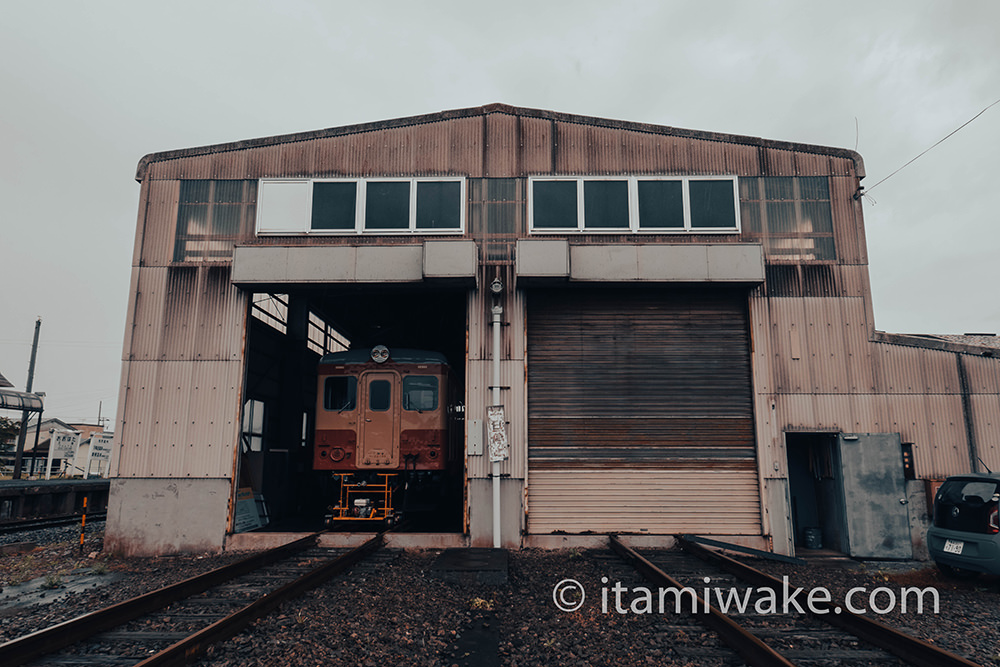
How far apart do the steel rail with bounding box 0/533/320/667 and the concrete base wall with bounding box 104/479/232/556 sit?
9.17 feet

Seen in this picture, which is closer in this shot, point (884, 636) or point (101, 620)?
point (884, 636)

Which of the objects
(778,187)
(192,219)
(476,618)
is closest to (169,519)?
(192,219)

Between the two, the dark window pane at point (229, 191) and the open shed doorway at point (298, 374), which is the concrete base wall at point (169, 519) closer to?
the open shed doorway at point (298, 374)

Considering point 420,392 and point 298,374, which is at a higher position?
point 298,374

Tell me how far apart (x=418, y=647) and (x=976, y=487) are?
7.26 meters

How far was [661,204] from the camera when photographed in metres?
10.8

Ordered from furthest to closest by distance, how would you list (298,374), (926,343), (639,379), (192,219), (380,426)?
(298,374) < (380,426) < (192,219) < (639,379) < (926,343)

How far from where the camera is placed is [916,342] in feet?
34.0

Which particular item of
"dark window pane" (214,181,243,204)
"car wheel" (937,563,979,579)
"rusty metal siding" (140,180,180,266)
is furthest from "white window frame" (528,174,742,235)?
"rusty metal siding" (140,180,180,266)

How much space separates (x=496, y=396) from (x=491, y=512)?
6.19 feet

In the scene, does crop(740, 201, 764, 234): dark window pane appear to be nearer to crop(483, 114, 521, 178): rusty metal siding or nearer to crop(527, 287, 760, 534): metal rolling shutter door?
crop(527, 287, 760, 534): metal rolling shutter door

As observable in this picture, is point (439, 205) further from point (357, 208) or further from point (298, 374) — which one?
point (298, 374)

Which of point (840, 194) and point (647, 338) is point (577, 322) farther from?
point (840, 194)

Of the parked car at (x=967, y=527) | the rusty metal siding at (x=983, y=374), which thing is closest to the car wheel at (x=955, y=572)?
the parked car at (x=967, y=527)
